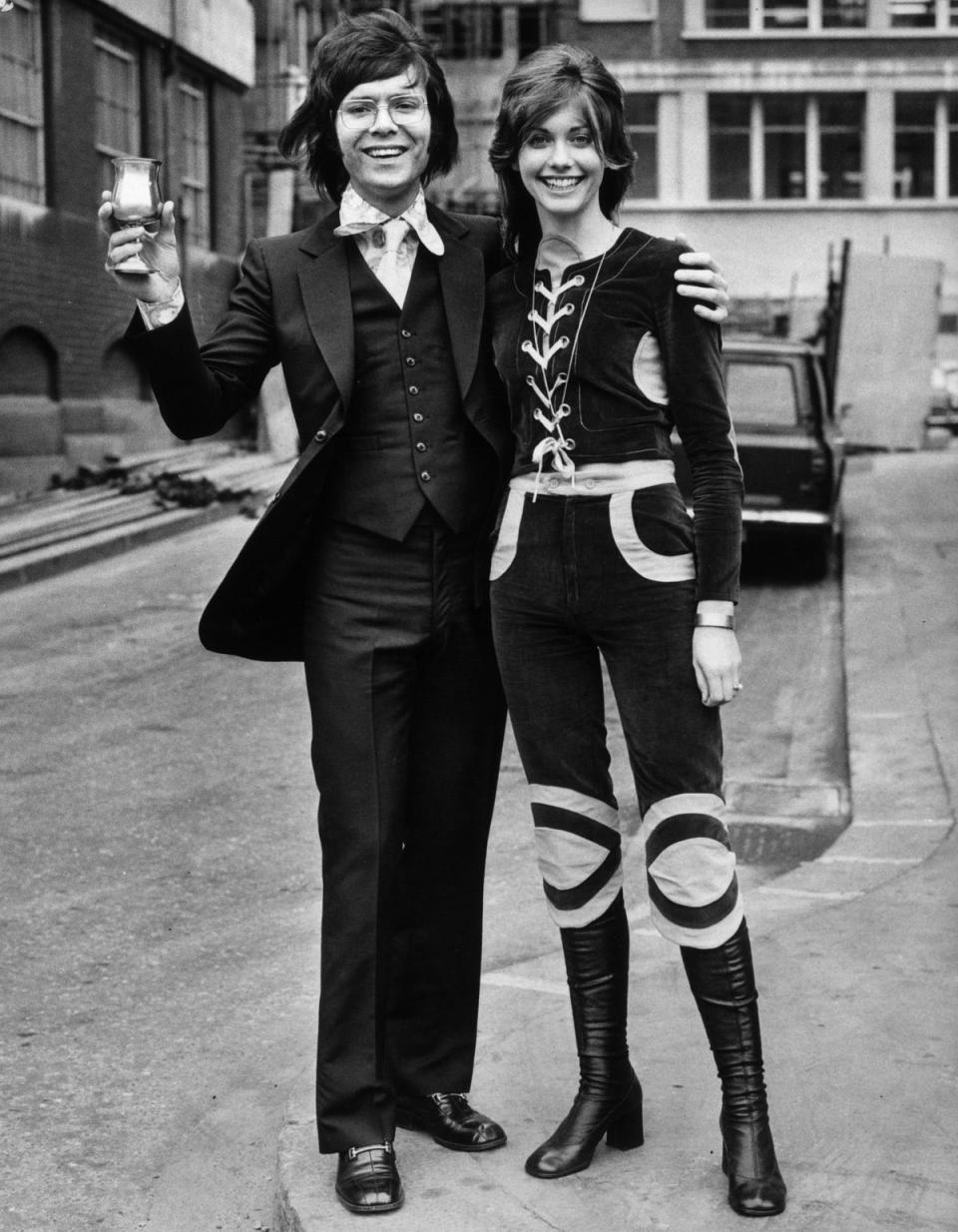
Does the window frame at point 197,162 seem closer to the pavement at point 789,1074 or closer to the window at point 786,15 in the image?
the window at point 786,15

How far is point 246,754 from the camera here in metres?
7.51

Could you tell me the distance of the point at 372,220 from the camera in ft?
10.8

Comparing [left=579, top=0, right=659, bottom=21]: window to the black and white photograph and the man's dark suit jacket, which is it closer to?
the black and white photograph

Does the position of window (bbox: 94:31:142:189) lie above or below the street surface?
above

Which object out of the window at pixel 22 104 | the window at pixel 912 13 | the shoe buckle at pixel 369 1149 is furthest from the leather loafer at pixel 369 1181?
the window at pixel 912 13

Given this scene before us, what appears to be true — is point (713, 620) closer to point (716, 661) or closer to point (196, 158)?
point (716, 661)

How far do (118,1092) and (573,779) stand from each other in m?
1.54

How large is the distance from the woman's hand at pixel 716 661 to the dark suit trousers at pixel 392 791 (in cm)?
47

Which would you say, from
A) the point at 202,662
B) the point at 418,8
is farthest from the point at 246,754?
the point at 418,8

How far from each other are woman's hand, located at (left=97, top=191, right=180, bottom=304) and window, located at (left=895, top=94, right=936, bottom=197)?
38.0m

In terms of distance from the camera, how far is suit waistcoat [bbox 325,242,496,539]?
3.24 meters

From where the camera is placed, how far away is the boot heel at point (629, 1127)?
10.9 feet

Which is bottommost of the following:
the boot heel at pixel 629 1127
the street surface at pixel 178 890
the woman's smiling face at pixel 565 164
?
the street surface at pixel 178 890

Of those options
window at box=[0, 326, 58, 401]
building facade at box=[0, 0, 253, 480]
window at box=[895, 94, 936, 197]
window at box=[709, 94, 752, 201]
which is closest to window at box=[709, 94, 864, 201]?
window at box=[709, 94, 752, 201]
